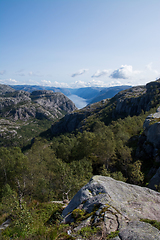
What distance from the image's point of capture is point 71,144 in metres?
67.6

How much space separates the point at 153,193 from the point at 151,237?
11.4 meters

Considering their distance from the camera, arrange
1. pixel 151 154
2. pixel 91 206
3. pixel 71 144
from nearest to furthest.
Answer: pixel 91 206
pixel 151 154
pixel 71 144

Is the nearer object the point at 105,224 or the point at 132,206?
the point at 105,224

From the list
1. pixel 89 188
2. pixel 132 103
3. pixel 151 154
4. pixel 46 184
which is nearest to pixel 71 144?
pixel 46 184

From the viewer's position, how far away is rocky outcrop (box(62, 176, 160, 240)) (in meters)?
9.58

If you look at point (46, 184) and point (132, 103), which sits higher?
point (132, 103)

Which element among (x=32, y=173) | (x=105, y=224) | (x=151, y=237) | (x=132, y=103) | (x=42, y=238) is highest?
(x=132, y=103)

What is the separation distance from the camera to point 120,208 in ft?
43.0

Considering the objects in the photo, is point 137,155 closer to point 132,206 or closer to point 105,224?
point 132,206

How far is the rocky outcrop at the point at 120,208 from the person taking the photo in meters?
9.58

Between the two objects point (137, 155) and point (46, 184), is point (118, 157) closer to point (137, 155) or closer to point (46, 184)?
point (137, 155)

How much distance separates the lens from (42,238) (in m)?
9.87

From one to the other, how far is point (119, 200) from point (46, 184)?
27.5 meters

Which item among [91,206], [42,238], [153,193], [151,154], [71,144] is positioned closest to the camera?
[42,238]
